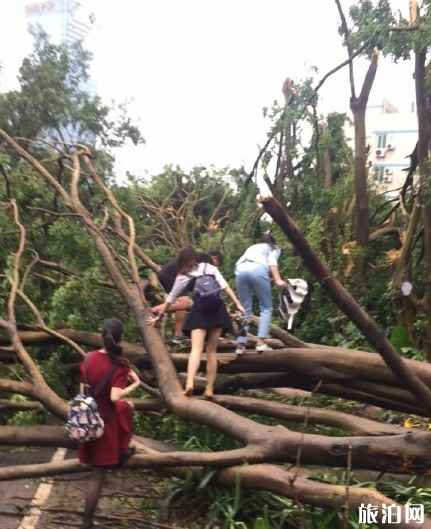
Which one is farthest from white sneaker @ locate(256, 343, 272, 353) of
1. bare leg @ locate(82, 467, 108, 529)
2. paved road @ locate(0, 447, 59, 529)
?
paved road @ locate(0, 447, 59, 529)

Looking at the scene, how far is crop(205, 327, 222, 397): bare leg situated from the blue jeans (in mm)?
482

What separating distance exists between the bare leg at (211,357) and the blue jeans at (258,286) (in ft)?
1.58

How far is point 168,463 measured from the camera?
4.33 meters

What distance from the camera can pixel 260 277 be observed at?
547 centimetres

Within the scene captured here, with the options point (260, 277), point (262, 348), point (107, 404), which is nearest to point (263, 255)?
point (260, 277)

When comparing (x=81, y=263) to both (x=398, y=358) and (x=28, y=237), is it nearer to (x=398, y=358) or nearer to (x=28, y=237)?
(x=28, y=237)

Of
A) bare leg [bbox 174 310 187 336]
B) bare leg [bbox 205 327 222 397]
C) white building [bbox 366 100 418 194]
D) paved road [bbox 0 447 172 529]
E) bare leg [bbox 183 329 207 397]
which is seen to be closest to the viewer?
paved road [bbox 0 447 172 529]

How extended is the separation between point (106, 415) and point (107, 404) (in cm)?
7

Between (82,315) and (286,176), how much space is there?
274 inches

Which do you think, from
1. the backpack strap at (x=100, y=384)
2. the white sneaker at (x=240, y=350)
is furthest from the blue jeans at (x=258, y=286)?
the backpack strap at (x=100, y=384)

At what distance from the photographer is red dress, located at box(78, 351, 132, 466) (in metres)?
4.00

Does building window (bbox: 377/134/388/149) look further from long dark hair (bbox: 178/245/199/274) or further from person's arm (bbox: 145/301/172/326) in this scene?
long dark hair (bbox: 178/245/199/274)

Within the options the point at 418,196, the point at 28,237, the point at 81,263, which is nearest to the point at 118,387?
the point at 81,263

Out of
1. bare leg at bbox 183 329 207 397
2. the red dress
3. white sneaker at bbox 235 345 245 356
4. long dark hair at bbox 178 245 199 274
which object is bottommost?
the red dress
